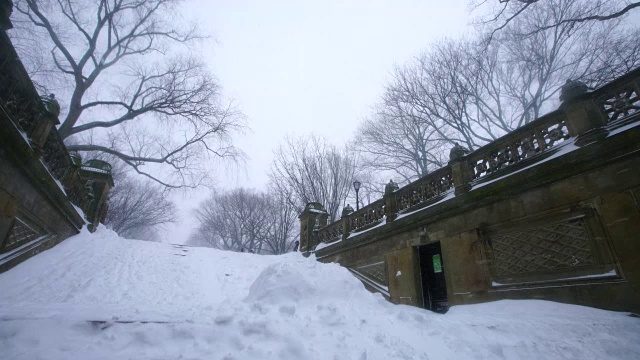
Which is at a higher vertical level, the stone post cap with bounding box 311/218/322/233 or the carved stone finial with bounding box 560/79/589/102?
the carved stone finial with bounding box 560/79/589/102

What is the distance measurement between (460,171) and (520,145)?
4.81 feet

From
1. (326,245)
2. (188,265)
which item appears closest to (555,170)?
(326,245)

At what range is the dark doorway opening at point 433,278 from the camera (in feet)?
27.1

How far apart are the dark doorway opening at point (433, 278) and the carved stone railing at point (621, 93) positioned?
4767 mm

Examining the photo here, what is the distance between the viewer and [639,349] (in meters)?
3.55

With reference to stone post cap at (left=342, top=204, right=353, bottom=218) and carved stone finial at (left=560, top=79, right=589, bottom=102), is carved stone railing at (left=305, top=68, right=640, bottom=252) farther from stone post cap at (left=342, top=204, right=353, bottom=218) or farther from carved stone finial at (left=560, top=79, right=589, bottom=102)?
stone post cap at (left=342, top=204, right=353, bottom=218)

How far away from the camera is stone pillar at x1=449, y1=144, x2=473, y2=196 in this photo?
763 centimetres

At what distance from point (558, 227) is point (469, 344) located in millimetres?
3506

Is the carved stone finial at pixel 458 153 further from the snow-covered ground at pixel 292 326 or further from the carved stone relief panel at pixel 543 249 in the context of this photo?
the snow-covered ground at pixel 292 326

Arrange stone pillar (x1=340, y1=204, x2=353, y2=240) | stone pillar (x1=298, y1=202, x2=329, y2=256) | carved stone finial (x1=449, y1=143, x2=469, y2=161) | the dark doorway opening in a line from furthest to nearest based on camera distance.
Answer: stone pillar (x1=298, y1=202, x2=329, y2=256), stone pillar (x1=340, y1=204, x2=353, y2=240), the dark doorway opening, carved stone finial (x1=449, y1=143, x2=469, y2=161)

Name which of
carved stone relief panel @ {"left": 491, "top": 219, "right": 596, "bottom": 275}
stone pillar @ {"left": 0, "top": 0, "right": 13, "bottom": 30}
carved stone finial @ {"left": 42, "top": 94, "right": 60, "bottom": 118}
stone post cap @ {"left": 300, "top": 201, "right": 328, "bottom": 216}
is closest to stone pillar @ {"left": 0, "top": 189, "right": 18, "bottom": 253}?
carved stone finial @ {"left": 42, "top": 94, "right": 60, "bottom": 118}

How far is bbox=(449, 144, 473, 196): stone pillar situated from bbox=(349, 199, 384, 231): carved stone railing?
10.4ft

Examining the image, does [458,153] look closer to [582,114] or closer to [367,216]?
[582,114]

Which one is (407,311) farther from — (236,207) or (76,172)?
(236,207)
